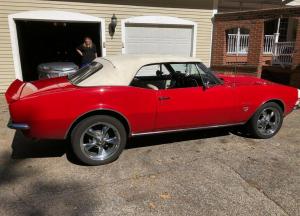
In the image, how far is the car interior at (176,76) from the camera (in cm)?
479

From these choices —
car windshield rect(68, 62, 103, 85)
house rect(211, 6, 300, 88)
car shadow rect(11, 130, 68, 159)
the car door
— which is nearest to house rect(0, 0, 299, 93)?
house rect(211, 6, 300, 88)

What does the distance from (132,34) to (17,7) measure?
3.65 m

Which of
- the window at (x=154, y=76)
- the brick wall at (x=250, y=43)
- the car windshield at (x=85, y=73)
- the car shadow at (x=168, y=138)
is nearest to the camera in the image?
the car windshield at (x=85, y=73)

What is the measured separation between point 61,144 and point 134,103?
1595mm

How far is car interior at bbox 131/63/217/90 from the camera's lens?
4.79m

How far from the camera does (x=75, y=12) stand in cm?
943

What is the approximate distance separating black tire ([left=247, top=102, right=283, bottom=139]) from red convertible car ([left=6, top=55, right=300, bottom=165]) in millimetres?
17

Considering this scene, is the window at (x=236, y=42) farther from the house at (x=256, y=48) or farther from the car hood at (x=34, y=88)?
the car hood at (x=34, y=88)

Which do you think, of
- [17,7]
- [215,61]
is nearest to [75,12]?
[17,7]

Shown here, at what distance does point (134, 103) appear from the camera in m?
4.26

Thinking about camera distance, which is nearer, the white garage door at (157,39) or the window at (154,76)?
the window at (154,76)

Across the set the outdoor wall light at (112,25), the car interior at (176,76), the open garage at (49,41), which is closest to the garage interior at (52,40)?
the open garage at (49,41)

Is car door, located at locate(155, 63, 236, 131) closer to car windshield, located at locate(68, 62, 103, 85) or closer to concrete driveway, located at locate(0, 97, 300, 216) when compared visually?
concrete driveway, located at locate(0, 97, 300, 216)

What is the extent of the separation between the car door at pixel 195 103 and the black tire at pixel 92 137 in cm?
62
